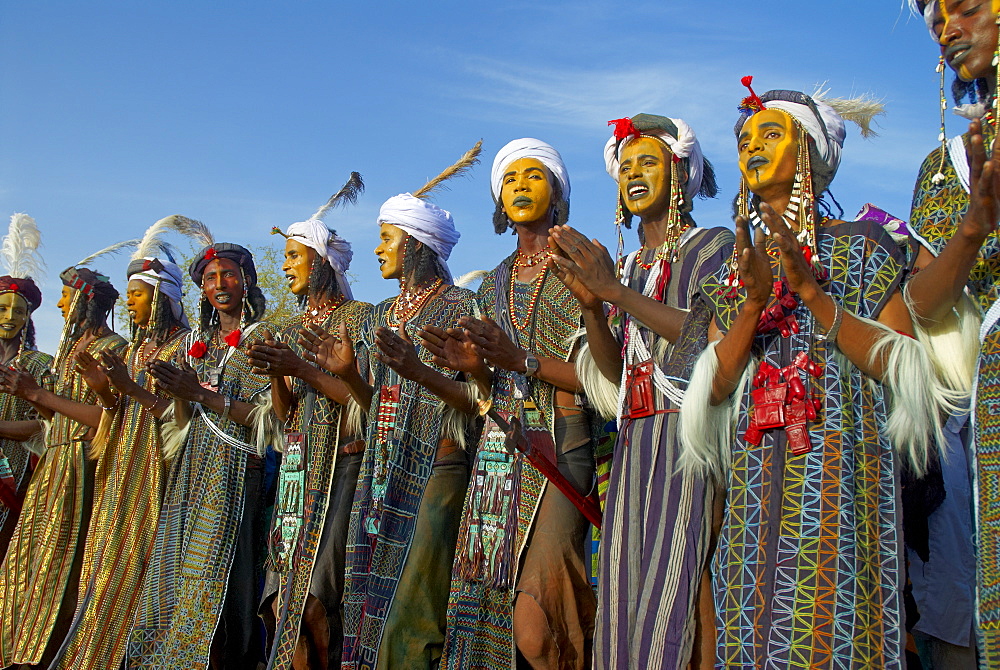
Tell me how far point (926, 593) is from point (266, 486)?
446 centimetres

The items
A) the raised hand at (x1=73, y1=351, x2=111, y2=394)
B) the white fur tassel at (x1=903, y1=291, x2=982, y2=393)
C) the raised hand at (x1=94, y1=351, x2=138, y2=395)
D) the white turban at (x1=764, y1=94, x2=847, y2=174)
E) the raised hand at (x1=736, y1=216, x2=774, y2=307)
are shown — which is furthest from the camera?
the raised hand at (x1=73, y1=351, x2=111, y2=394)

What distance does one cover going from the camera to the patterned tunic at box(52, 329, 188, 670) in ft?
23.4

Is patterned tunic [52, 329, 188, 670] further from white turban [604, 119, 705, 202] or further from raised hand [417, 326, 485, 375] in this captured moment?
white turban [604, 119, 705, 202]

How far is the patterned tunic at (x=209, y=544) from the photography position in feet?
21.6

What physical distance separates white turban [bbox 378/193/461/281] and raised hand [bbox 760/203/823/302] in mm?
3136

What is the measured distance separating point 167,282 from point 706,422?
551cm

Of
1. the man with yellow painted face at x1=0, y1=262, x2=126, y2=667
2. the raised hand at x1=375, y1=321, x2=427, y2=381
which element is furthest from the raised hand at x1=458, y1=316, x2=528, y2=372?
the man with yellow painted face at x1=0, y1=262, x2=126, y2=667

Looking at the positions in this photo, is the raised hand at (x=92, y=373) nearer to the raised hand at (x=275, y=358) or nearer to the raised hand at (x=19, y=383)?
the raised hand at (x=19, y=383)

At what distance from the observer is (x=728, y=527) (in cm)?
374

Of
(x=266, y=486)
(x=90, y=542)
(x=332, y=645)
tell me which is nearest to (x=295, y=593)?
(x=332, y=645)

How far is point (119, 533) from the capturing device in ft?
24.5

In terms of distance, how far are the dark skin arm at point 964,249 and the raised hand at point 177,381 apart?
464cm

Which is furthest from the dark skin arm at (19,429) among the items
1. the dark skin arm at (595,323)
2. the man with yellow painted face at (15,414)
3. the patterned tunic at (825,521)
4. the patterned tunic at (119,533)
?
the patterned tunic at (825,521)

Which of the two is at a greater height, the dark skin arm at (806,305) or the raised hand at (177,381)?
the raised hand at (177,381)
